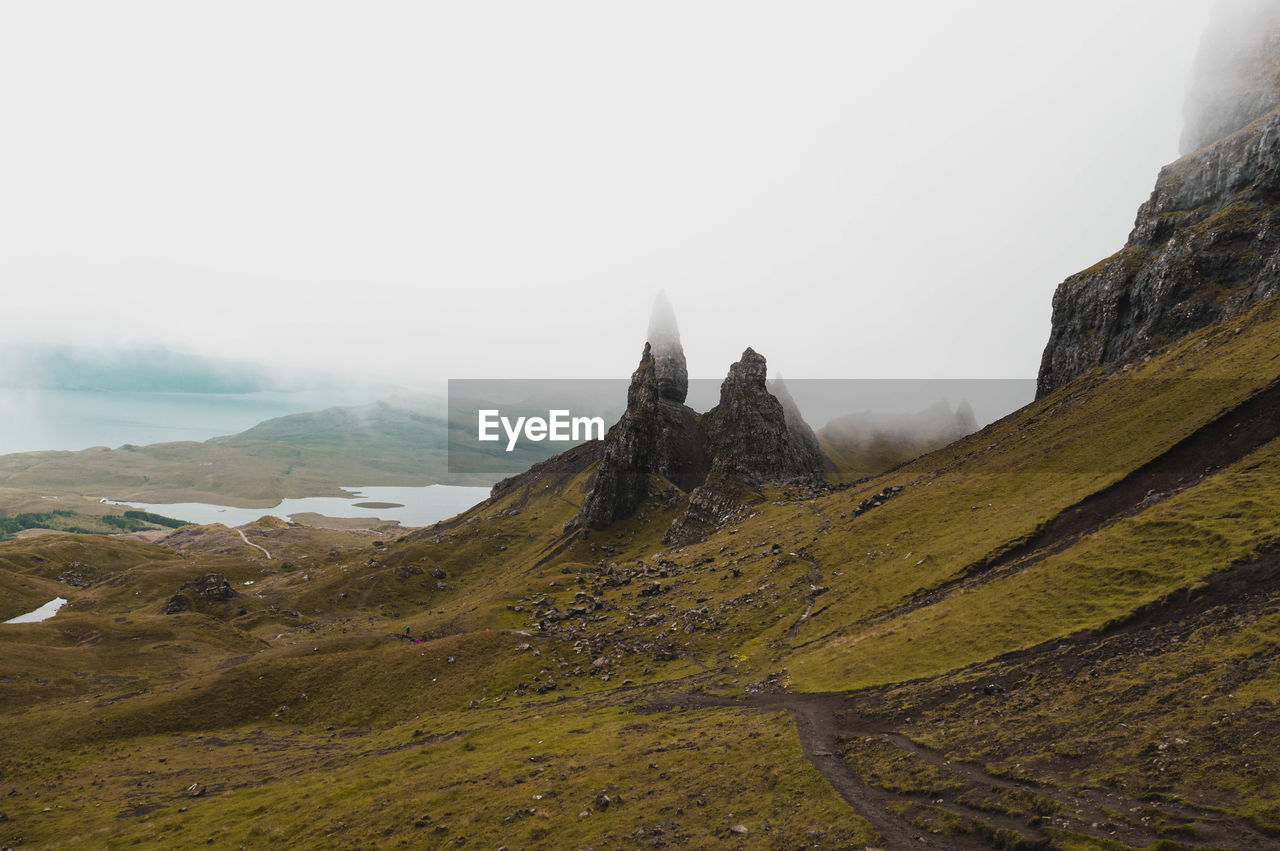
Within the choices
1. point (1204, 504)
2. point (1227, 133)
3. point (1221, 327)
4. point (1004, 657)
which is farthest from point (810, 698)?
point (1227, 133)

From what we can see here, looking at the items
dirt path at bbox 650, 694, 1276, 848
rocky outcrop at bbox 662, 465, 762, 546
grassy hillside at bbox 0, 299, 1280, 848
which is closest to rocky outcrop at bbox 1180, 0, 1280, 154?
grassy hillside at bbox 0, 299, 1280, 848

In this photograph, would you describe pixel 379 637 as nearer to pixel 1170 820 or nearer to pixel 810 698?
pixel 810 698

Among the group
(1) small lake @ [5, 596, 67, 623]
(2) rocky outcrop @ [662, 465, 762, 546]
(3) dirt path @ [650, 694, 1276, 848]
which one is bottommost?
(1) small lake @ [5, 596, 67, 623]

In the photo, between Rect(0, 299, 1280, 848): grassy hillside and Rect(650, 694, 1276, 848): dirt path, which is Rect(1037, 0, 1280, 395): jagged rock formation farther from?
Rect(650, 694, 1276, 848): dirt path

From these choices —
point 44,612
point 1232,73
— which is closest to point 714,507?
point 1232,73

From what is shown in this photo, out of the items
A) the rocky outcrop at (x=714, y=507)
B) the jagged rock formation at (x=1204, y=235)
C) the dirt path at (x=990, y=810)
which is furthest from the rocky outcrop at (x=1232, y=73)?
the dirt path at (x=990, y=810)

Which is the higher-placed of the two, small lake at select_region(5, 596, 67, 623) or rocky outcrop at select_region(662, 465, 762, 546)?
rocky outcrop at select_region(662, 465, 762, 546)
